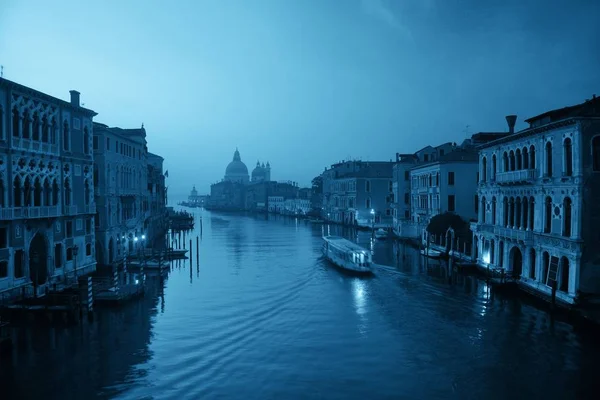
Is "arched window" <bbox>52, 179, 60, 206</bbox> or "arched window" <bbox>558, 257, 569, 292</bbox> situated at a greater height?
"arched window" <bbox>52, 179, 60, 206</bbox>

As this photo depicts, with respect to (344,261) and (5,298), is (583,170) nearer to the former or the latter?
(344,261)

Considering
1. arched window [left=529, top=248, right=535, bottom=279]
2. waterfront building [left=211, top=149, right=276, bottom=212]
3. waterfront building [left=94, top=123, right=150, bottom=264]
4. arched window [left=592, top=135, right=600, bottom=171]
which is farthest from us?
waterfront building [left=211, top=149, right=276, bottom=212]

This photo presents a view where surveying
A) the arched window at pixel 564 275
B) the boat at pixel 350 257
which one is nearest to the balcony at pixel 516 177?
the arched window at pixel 564 275

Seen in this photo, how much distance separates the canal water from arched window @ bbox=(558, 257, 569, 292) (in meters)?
1.56

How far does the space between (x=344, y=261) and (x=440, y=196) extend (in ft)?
43.7

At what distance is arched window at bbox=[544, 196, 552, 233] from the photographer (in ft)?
78.0

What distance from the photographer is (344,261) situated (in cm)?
3381

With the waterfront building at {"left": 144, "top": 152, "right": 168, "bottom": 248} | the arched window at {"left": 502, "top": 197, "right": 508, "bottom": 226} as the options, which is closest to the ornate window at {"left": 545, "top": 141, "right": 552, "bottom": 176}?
the arched window at {"left": 502, "top": 197, "right": 508, "bottom": 226}

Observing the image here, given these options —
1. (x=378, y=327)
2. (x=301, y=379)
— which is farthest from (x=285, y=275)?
(x=301, y=379)

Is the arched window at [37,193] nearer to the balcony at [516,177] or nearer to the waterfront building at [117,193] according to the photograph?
the waterfront building at [117,193]

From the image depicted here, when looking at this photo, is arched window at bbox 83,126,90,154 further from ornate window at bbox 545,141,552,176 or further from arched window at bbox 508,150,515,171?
ornate window at bbox 545,141,552,176

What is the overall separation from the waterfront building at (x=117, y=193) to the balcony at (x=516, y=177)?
25.8m

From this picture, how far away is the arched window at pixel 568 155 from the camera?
71.5 feet

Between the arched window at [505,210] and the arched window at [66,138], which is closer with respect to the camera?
the arched window at [66,138]
